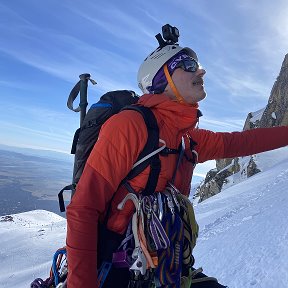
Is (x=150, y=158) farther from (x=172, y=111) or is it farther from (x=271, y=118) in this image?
(x=271, y=118)

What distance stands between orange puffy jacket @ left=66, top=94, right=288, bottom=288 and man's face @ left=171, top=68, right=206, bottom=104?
9 cm

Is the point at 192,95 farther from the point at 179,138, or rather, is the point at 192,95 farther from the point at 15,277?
the point at 15,277

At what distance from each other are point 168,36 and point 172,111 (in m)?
0.87

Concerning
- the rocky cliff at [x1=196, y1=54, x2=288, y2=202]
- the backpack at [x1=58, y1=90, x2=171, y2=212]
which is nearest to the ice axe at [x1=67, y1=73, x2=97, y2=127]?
the backpack at [x1=58, y1=90, x2=171, y2=212]

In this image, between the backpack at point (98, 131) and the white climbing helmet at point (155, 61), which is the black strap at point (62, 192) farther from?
the white climbing helmet at point (155, 61)

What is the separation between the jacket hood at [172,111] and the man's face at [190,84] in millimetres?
185

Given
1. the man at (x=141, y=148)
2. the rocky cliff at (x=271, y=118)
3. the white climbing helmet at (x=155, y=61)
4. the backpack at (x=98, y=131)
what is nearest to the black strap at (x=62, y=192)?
the backpack at (x=98, y=131)

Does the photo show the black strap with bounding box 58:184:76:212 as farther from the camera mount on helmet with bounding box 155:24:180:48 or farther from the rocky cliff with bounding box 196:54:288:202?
the rocky cliff with bounding box 196:54:288:202

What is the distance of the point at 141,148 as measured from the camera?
7.23 ft

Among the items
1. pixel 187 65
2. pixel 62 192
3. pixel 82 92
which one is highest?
pixel 187 65

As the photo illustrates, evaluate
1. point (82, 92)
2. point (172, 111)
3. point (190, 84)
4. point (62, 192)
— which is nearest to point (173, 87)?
point (190, 84)

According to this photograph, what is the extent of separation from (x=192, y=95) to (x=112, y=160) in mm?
881

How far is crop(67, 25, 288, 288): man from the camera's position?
2068 millimetres

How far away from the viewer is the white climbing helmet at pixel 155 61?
2.76 meters
